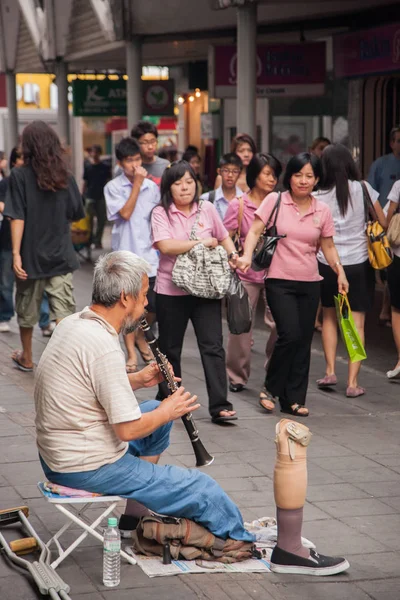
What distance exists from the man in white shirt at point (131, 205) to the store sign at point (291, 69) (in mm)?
5659

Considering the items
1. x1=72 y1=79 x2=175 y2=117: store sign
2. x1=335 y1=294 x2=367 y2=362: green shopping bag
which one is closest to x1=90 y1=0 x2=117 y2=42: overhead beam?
x1=72 y1=79 x2=175 y2=117: store sign

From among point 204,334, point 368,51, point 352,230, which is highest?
point 368,51

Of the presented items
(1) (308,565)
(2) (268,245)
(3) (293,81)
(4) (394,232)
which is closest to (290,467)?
(1) (308,565)

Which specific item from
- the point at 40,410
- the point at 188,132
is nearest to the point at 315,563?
the point at 40,410

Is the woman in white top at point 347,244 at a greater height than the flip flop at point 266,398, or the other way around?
the woman in white top at point 347,244

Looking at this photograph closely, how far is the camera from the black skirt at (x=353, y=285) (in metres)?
8.96

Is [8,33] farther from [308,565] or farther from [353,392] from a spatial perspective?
[308,565]

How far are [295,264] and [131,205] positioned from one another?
1977 mm

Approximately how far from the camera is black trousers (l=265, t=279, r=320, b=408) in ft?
26.2

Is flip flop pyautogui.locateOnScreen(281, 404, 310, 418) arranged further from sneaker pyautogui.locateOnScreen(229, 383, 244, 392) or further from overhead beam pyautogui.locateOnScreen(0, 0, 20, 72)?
overhead beam pyautogui.locateOnScreen(0, 0, 20, 72)

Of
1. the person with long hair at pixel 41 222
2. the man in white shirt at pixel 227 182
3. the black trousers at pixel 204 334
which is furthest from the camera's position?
the man in white shirt at pixel 227 182

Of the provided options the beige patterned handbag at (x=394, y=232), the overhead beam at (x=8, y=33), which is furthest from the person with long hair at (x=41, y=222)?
the overhead beam at (x=8, y=33)

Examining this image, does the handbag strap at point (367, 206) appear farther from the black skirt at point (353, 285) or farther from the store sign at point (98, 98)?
the store sign at point (98, 98)

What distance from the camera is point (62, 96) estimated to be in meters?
22.3
